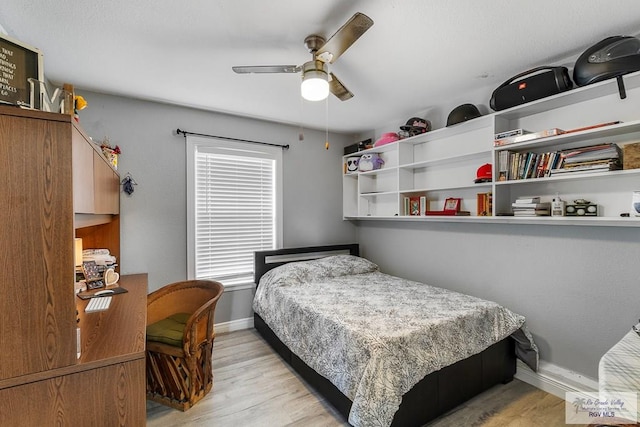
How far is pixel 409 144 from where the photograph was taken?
3.42 metres

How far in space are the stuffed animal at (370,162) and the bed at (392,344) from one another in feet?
5.04

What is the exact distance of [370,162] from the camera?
383cm

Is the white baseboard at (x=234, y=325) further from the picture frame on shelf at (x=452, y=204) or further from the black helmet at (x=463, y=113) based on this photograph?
the black helmet at (x=463, y=113)

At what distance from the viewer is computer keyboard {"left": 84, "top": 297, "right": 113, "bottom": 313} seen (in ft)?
6.14

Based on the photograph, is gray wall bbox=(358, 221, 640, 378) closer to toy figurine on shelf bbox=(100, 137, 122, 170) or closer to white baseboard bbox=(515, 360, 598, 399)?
white baseboard bbox=(515, 360, 598, 399)

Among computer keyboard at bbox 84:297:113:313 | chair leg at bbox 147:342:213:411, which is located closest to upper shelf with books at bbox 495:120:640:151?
chair leg at bbox 147:342:213:411

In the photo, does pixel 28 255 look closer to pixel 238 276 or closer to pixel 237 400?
pixel 237 400

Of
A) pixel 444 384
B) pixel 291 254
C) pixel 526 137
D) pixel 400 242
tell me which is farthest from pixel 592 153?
pixel 291 254

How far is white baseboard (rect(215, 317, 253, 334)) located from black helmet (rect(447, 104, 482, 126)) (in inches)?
123

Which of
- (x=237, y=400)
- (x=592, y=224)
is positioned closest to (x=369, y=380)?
(x=237, y=400)

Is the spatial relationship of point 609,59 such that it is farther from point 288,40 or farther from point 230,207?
point 230,207

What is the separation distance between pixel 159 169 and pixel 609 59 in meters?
3.72

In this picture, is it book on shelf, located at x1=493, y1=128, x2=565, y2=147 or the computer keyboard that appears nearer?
the computer keyboard

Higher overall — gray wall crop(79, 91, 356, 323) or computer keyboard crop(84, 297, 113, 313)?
gray wall crop(79, 91, 356, 323)
